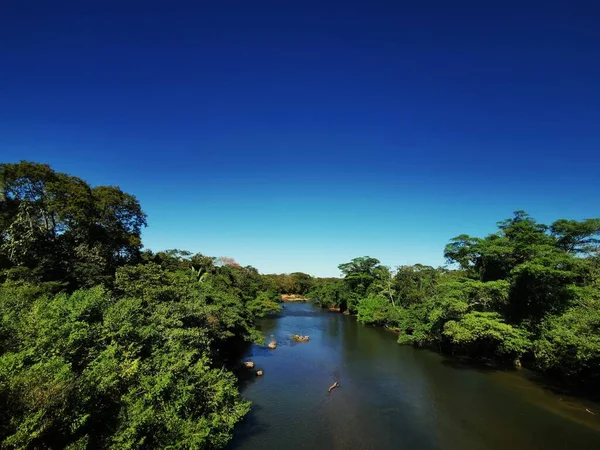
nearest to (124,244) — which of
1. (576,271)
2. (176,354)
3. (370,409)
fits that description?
(176,354)

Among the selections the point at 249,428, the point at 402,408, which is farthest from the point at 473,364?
the point at 249,428

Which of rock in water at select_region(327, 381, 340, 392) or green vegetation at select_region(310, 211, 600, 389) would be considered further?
rock in water at select_region(327, 381, 340, 392)

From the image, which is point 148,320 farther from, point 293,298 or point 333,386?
point 293,298

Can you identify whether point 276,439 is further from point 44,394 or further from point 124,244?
point 124,244

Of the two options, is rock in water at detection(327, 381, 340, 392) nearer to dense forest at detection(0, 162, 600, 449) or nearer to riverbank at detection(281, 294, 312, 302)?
dense forest at detection(0, 162, 600, 449)

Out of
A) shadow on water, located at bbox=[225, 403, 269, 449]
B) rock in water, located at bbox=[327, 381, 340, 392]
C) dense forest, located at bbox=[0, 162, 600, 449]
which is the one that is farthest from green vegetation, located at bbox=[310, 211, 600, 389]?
shadow on water, located at bbox=[225, 403, 269, 449]

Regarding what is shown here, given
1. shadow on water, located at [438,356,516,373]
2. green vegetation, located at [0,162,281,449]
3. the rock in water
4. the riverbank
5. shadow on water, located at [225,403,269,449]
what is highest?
green vegetation, located at [0,162,281,449]

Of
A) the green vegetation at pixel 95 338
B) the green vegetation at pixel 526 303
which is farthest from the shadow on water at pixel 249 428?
the green vegetation at pixel 526 303
